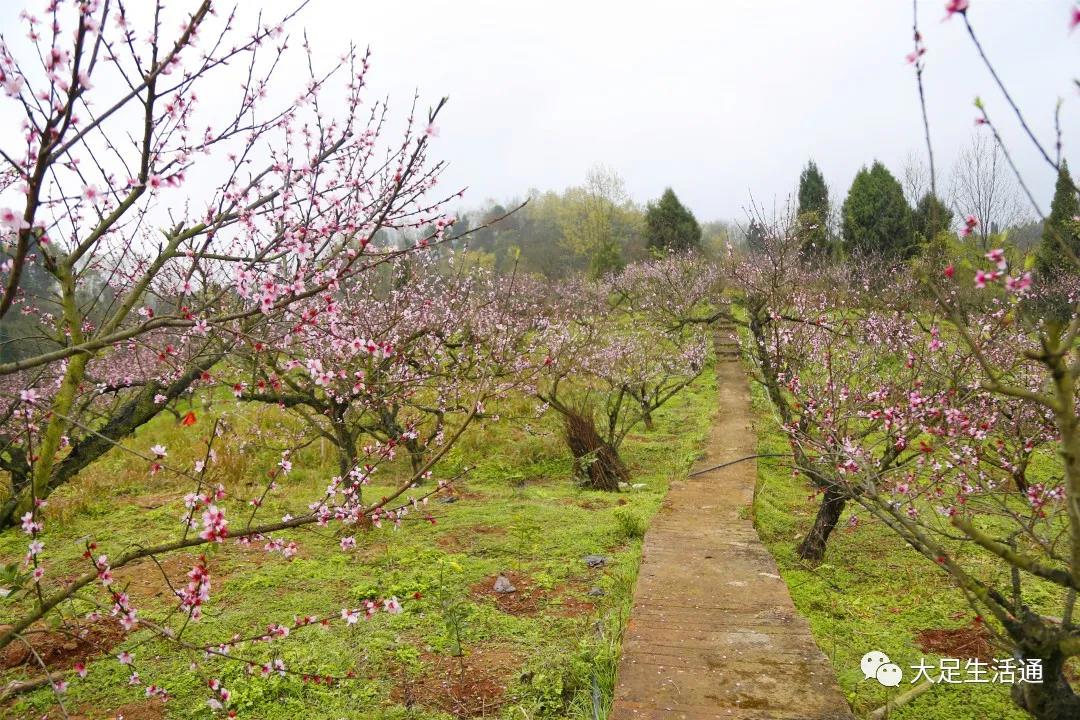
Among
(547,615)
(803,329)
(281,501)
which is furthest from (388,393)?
(803,329)

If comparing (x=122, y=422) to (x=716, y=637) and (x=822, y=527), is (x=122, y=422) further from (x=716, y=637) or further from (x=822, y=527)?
(x=822, y=527)

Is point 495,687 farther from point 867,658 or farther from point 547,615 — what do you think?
point 867,658

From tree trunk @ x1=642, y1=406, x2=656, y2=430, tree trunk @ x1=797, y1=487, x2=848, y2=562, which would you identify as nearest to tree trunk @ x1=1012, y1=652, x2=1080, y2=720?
tree trunk @ x1=797, y1=487, x2=848, y2=562

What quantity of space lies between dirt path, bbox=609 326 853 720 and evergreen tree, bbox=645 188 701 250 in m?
24.9

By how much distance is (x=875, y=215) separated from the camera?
945 inches

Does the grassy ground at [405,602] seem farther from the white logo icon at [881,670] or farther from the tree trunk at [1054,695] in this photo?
the tree trunk at [1054,695]

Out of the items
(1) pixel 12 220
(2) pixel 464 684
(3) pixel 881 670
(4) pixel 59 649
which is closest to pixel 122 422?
(4) pixel 59 649

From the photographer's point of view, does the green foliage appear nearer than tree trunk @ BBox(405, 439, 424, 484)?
Yes

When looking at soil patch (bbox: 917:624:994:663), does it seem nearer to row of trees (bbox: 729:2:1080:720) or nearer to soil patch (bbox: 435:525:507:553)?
row of trees (bbox: 729:2:1080:720)

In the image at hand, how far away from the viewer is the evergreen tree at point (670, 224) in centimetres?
2925

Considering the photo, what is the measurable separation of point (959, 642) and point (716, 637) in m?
1.77

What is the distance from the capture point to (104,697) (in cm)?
343

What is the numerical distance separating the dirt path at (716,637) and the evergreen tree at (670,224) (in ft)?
81.5

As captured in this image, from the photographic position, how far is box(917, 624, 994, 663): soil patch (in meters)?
3.92
